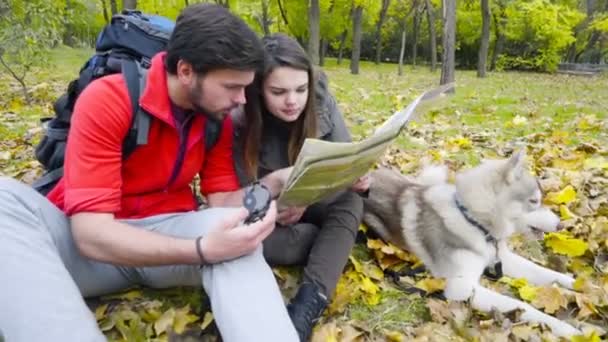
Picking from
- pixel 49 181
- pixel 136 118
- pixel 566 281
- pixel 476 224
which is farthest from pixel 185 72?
pixel 566 281

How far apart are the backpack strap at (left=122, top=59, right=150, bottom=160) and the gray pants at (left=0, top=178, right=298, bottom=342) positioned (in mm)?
414

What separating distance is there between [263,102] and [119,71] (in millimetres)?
850

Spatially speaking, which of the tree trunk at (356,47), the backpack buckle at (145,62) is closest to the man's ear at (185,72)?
the backpack buckle at (145,62)

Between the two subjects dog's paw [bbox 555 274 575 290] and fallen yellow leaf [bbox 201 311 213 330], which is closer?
fallen yellow leaf [bbox 201 311 213 330]

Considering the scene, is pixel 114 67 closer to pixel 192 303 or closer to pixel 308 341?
pixel 192 303

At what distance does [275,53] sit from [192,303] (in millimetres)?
1441

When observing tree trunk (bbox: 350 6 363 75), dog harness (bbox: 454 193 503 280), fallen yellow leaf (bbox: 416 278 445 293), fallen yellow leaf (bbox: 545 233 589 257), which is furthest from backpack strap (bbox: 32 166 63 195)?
tree trunk (bbox: 350 6 363 75)

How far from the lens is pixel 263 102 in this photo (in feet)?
9.37

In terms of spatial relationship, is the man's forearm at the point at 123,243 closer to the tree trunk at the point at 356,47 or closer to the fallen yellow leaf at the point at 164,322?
the fallen yellow leaf at the point at 164,322

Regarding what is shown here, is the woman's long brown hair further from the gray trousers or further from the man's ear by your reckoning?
the man's ear

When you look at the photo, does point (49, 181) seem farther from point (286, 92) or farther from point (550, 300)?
point (550, 300)

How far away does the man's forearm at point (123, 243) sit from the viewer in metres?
2.00

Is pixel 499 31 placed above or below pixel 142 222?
above

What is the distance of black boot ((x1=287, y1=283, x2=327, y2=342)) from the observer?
2355 mm
